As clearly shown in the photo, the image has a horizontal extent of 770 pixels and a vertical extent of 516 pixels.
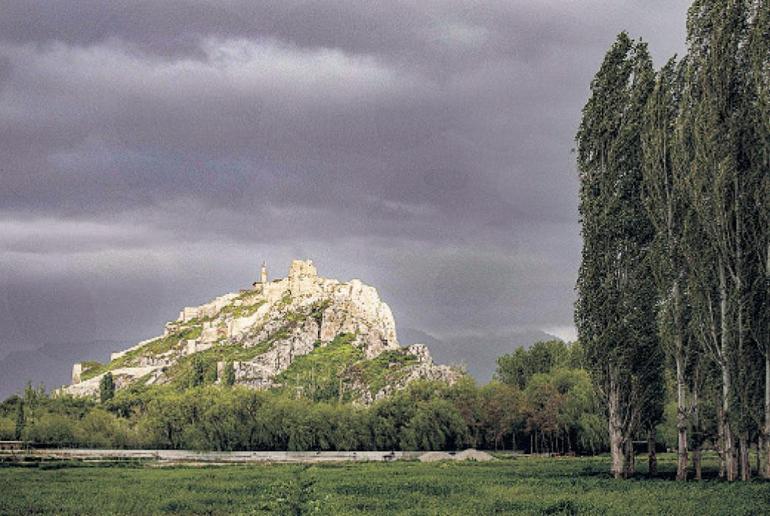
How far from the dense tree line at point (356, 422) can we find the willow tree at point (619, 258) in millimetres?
41182

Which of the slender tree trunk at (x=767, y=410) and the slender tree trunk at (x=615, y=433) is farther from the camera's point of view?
the slender tree trunk at (x=615, y=433)

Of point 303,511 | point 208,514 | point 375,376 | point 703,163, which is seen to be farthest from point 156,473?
point 375,376

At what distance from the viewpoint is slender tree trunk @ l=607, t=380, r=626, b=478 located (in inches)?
1903

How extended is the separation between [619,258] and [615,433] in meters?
9.88

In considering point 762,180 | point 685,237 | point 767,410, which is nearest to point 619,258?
point 685,237

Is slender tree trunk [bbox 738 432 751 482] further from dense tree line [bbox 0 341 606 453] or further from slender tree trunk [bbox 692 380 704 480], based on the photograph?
dense tree line [bbox 0 341 606 453]

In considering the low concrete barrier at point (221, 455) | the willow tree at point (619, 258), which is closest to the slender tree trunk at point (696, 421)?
the willow tree at point (619, 258)

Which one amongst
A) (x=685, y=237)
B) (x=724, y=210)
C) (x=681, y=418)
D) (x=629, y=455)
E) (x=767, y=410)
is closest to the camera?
(x=767, y=410)

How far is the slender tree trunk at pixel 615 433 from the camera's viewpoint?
4834 cm

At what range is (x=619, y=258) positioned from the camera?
49.8m

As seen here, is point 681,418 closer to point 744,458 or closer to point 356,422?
point 744,458

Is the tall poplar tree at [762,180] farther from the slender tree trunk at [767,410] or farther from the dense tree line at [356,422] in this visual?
the dense tree line at [356,422]

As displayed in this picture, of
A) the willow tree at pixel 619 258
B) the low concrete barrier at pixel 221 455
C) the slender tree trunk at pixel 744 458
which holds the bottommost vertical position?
the low concrete barrier at pixel 221 455

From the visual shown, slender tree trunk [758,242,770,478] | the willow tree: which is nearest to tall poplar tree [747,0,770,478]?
slender tree trunk [758,242,770,478]
